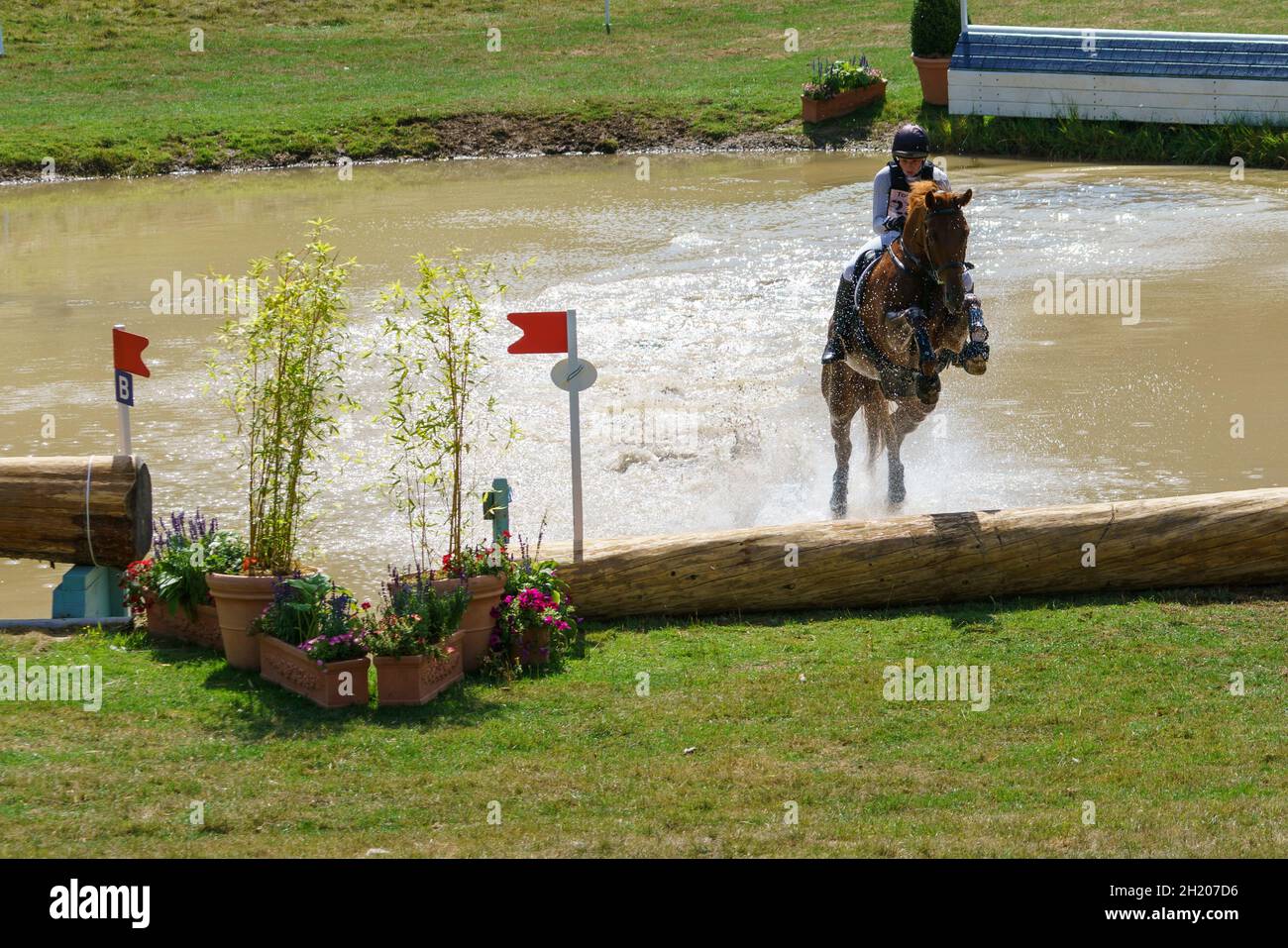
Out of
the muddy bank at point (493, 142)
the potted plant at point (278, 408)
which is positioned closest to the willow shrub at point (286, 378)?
the potted plant at point (278, 408)

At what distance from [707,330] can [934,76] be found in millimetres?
12505

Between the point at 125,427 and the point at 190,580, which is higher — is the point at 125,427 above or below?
above

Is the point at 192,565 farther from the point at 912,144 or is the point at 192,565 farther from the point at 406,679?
the point at 912,144

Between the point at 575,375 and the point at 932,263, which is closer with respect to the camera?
the point at 575,375

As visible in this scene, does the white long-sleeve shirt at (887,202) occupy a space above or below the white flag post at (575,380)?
above

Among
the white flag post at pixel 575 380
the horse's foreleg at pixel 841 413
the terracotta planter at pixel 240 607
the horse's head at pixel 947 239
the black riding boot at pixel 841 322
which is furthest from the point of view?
the horse's foreleg at pixel 841 413

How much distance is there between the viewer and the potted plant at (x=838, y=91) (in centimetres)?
2609

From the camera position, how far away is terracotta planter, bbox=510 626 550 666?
7822 millimetres

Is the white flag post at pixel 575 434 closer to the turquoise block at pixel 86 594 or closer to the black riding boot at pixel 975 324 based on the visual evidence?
the black riding boot at pixel 975 324

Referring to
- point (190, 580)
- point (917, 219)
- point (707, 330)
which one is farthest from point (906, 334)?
point (707, 330)

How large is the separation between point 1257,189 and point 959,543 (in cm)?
1411

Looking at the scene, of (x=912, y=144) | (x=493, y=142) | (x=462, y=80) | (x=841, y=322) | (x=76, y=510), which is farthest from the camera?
(x=462, y=80)

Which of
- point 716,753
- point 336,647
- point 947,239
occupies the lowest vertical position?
point 716,753

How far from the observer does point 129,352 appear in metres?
8.15
